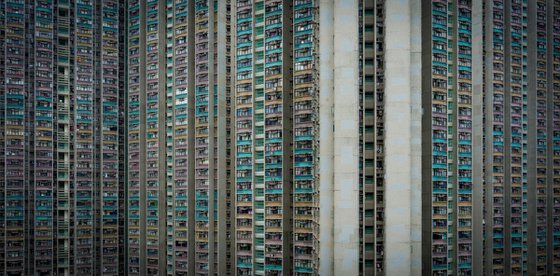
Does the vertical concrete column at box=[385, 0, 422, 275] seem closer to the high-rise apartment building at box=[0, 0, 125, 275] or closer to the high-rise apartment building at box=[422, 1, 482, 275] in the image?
the high-rise apartment building at box=[422, 1, 482, 275]

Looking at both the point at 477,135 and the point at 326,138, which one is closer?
the point at 326,138

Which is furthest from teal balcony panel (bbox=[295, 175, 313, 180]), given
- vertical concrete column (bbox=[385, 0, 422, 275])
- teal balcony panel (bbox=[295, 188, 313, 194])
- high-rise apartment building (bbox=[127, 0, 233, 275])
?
vertical concrete column (bbox=[385, 0, 422, 275])

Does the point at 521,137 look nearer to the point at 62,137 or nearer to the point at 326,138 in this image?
the point at 326,138

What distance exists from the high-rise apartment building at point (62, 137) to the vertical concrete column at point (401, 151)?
114ft

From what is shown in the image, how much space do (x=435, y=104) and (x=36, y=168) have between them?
41424 millimetres

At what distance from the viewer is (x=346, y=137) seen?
21281mm

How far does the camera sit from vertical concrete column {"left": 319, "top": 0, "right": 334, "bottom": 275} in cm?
2227

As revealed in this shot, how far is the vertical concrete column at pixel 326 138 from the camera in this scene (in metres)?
22.3

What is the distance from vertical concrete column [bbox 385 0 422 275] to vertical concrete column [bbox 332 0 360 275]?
5.44 feet

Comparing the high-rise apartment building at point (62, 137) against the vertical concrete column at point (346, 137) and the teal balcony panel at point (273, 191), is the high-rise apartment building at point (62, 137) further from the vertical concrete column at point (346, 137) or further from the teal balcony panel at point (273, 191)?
the vertical concrete column at point (346, 137)

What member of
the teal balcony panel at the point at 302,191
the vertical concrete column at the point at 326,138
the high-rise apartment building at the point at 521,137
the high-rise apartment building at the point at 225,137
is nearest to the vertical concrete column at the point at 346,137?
the vertical concrete column at the point at 326,138

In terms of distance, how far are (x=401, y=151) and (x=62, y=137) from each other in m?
37.8

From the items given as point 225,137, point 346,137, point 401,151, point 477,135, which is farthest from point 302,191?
point 477,135

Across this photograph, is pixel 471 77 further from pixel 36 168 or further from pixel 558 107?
pixel 36 168
